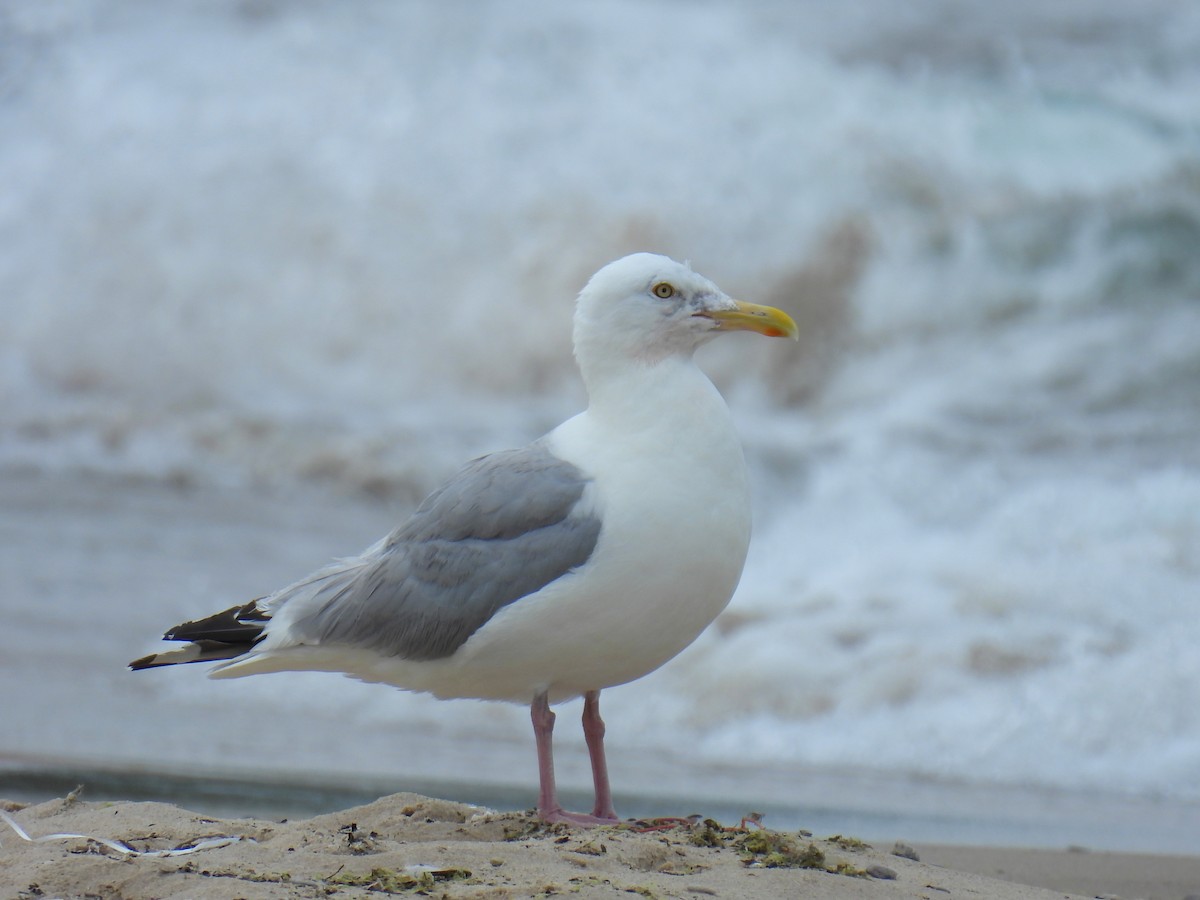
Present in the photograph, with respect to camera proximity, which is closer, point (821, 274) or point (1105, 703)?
point (1105, 703)

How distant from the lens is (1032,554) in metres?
7.77

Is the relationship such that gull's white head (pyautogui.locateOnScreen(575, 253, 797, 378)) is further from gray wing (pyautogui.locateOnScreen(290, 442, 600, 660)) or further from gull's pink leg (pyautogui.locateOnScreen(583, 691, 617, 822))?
gull's pink leg (pyautogui.locateOnScreen(583, 691, 617, 822))

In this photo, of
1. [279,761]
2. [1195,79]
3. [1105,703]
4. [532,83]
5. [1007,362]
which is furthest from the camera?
[532,83]

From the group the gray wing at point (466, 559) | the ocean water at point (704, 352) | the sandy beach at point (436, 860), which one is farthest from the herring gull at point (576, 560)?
the ocean water at point (704, 352)

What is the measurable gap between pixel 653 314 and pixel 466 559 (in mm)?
756

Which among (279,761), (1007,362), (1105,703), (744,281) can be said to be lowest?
(279,761)

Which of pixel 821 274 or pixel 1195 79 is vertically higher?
pixel 1195 79

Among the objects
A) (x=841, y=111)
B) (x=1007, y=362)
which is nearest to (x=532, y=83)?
(x=841, y=111)

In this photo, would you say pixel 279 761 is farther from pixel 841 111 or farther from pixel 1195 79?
pixel 1195 79

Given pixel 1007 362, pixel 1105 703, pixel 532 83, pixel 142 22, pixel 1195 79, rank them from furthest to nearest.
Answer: pixel 142 22
pixel 532 83
pixel 1195 79
pixel 1007 362
pixel 1105 703

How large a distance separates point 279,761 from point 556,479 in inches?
85.9

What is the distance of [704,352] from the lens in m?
11.4

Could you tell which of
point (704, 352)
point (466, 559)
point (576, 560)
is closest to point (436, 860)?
point (576, 560)

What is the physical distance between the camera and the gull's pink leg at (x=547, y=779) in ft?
12.1
